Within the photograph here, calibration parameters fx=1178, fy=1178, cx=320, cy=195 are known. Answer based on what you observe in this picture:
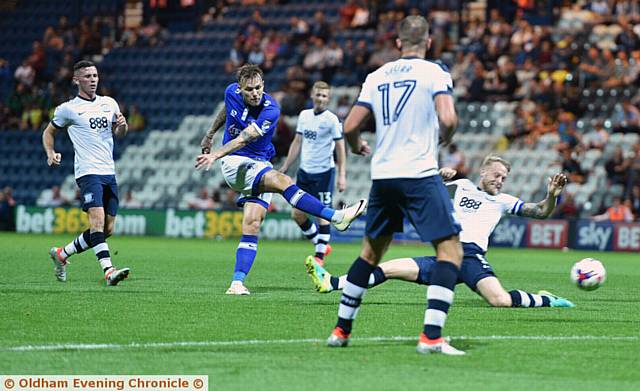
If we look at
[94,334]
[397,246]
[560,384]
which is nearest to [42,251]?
[397,246]

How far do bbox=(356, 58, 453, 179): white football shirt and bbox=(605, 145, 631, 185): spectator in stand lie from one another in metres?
19.7

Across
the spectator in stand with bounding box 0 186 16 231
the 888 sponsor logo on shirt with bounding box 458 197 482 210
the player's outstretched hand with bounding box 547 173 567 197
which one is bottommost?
the spectator in stand with bounding box 0 186 16 231

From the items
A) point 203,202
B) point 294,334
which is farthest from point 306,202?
point 203,202

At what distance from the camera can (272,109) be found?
A: 39.8 feet

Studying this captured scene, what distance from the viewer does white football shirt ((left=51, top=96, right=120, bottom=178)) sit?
13547 mm

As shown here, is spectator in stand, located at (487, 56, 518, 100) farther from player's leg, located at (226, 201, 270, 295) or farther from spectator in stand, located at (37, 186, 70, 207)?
player's leg, located at (226, 201, 270, 295)

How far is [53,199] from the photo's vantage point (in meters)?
33.3

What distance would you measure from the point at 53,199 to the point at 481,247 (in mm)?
23835

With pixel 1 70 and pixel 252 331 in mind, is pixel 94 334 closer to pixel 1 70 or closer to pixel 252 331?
pixel 252 331

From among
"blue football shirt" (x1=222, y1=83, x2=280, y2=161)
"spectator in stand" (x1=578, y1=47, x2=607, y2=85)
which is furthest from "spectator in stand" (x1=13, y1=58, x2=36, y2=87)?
"blue football shirt" (x1=222, y1=83, x2=280, y2=161)

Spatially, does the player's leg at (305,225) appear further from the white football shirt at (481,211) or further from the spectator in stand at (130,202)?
the spectator in stand at (130,202)

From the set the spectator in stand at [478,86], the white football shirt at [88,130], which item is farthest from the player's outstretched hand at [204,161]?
the spectator in stand at [478,86]

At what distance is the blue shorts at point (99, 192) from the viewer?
13.4m

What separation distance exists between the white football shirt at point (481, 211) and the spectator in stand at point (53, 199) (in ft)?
73.8
